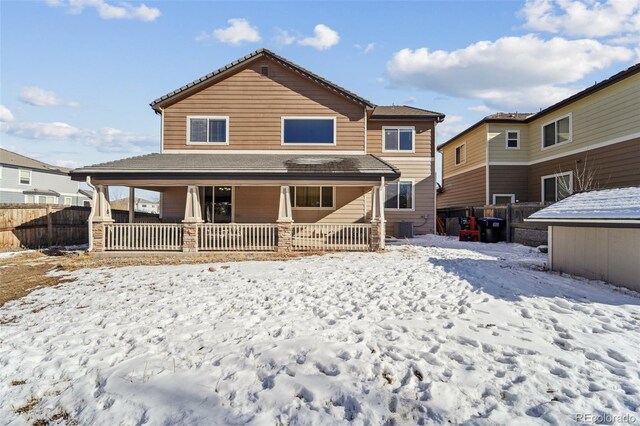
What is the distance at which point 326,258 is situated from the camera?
33.5 feet

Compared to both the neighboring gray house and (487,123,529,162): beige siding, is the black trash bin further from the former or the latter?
the neighboring gray house

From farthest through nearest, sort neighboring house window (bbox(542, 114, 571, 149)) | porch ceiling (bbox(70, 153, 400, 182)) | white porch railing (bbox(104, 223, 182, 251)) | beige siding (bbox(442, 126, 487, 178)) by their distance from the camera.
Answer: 1. beige siding (bbox(442, 126, 487, 178))
2. neighboring house window (bbox(542, 114, 571, 149))
3. white porch railing (bbox(104, 223, 182, 251))
4. porch ceiling (bbox(70, 153, 400, 182))

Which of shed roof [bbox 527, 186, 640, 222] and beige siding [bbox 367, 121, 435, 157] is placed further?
beige siding [bbox 367, 121, 435, 157]

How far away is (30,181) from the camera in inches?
1280

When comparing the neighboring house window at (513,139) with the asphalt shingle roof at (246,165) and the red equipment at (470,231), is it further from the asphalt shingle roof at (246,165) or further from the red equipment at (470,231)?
the asphalt shingle roof at (246,165)

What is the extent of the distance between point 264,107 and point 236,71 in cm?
189

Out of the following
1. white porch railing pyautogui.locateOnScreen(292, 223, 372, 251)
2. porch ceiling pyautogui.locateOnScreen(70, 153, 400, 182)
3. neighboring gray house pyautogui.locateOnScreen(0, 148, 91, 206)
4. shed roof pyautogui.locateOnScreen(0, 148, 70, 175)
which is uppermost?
shed roof pyautogui.locateOnScreen(0, 148, 70, 175)

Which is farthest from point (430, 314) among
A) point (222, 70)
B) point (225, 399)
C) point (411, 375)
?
point (222, 70)

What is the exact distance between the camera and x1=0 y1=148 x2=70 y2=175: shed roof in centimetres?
3036

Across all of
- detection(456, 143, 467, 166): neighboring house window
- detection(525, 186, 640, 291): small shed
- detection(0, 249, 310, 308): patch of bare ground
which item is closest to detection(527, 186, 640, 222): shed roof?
detection(525, 186, 640, 291): small shed

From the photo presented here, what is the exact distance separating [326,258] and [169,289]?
4.68 m

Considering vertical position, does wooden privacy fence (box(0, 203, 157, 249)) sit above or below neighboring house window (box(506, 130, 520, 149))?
below

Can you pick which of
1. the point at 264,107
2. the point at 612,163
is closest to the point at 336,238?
the point at 264,107

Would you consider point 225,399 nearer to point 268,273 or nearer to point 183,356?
point 183,356
